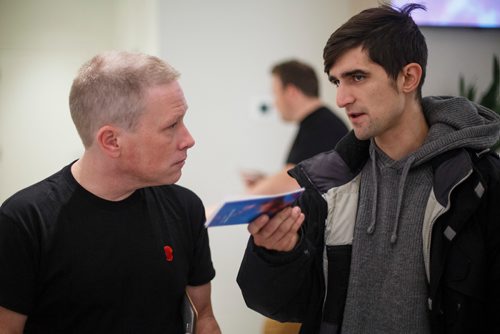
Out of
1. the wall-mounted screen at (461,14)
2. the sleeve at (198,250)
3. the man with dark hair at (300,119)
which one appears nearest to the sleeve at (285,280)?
the sleeve at (198,250)

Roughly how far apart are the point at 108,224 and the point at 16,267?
239mm

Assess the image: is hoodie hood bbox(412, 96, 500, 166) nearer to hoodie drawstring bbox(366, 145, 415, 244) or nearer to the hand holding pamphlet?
hoodie drawstring bbox(366, 145, 415, 244)

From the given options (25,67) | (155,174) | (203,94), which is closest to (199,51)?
(203,94)

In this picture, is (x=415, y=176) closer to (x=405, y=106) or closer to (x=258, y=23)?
(x=405, y=106)

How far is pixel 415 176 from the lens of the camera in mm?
1406

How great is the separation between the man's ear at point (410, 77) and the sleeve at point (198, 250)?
0.72m

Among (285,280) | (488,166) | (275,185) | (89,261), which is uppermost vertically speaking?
(488,166)

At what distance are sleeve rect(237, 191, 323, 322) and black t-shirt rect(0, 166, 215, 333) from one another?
20 cm

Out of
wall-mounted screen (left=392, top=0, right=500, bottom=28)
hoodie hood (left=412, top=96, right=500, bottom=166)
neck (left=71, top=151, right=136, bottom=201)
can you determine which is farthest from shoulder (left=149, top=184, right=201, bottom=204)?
wall-mounted screen (left=392, top=0, right=500, bottom=28)

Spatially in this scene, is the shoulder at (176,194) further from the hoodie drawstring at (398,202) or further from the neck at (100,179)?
the hoodie drawstring at (398,202)

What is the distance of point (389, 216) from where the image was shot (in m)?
1.38

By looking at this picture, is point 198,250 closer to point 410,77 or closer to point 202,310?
point 202,310

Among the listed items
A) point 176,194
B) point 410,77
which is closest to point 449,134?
Result: point 410,77

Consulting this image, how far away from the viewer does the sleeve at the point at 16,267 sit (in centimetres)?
116
